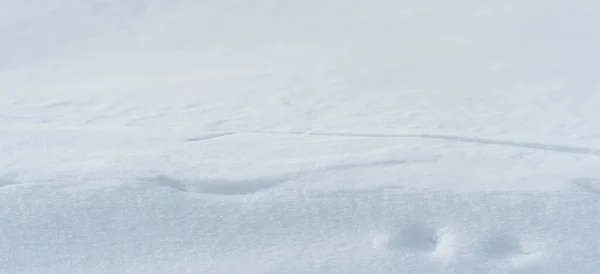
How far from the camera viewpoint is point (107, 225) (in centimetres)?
283

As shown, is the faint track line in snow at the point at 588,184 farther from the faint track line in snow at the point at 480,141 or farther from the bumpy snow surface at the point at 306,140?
the faint track line in snow at the point at 480,141

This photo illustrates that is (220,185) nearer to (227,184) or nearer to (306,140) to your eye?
(227,184)

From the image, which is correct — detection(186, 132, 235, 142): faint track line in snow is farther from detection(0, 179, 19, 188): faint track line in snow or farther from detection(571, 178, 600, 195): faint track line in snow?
detection(571, 178, 600, 195): faint track line in snow

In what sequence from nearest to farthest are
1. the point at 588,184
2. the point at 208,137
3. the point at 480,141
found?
the point at 588,184 → the point at 480,141 → the point at 208,137

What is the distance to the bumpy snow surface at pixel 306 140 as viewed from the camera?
271 centimetres

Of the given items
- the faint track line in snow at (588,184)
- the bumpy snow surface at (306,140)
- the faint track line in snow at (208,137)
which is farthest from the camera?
the faint track line in snow at (208,137)

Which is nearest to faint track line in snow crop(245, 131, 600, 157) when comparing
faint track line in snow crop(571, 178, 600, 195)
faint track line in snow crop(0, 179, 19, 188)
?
faint track line in snow crop(571, 178, 600, 195)

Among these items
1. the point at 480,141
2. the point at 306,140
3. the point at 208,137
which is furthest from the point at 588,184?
the point at 208,137

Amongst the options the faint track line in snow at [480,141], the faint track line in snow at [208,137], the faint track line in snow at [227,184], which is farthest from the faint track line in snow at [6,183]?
the faint track line in snow at [480,141]

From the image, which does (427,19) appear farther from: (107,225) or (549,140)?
(107,225)

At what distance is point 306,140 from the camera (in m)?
3.81

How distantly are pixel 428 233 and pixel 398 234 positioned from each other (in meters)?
0.13

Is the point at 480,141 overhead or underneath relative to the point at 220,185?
underneath

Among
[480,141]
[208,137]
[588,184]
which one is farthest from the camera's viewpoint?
[208,137]
